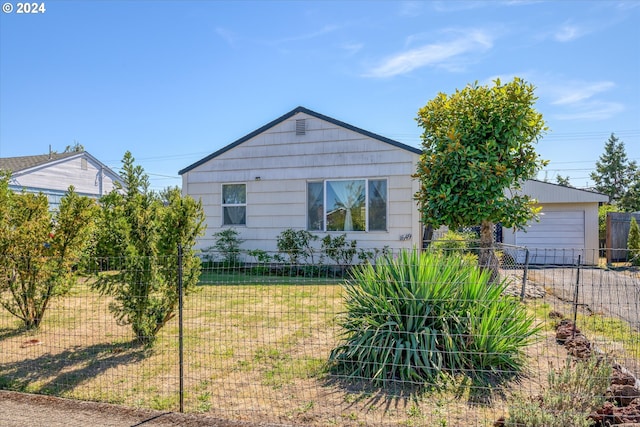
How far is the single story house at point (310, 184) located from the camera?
11.5 m

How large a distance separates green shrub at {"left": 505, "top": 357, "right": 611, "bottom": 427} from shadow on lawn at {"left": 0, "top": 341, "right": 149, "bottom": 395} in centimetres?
418

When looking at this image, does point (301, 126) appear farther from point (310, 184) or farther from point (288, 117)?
point (310, 184)

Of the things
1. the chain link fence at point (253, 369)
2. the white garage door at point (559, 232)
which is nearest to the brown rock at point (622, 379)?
the chain link fence at point (253, 369)

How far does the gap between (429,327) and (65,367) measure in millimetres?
4160

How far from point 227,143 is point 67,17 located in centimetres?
527

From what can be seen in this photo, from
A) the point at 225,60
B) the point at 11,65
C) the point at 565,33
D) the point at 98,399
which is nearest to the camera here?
the point at 98,399

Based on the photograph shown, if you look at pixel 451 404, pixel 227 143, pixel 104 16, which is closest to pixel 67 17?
pixel 104 16

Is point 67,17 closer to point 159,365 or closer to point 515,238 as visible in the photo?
point 159,365

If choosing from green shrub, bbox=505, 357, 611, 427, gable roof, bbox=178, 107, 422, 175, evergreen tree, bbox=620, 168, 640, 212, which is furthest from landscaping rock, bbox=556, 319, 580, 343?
evergreen tree, bbox=620, 168, 640, 212

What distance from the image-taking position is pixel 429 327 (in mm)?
4477

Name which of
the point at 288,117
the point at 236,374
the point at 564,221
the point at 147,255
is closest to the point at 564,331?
the point at 236,374

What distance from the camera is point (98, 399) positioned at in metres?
4.15

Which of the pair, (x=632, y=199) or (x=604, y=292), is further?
(x=632, y=199)

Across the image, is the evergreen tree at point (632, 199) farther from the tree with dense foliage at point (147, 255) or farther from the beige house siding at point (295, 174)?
the tree with dense foliage at point (147, 255)
